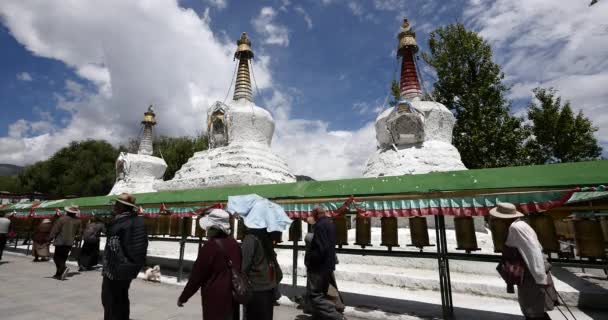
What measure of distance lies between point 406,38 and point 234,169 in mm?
11810

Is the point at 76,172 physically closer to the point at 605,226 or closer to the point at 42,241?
the point at 42,241

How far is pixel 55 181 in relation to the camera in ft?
117

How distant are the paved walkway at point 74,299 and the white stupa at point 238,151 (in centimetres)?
691

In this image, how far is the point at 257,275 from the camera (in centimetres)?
329

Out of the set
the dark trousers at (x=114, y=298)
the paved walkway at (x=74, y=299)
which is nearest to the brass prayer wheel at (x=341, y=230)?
the paved walkway at (x=74, y=299)

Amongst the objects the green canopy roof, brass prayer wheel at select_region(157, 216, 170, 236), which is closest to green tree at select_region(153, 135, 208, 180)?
brass prayer wheel at select_region(157, 216, 170, 236)

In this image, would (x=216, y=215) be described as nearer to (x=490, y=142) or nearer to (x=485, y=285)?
(x=485, y=285)

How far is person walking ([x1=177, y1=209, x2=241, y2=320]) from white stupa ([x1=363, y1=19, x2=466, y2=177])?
1030 centimetres

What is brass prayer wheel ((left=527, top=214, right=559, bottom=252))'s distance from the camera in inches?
178

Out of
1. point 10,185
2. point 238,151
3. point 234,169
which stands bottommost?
point 234,169

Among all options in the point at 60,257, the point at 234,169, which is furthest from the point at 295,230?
the point at 234,169

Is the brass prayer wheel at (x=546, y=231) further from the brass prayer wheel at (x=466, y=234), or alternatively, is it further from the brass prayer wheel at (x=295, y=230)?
the brass prayer wheel at (x=295, y=230)

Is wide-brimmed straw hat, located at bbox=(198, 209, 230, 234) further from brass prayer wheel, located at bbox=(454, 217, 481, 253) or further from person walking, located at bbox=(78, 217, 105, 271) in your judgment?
person walking, located at bbox=(78, 217, 105, 271)

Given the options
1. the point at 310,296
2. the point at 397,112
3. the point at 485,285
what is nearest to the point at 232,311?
the point at 310,296
